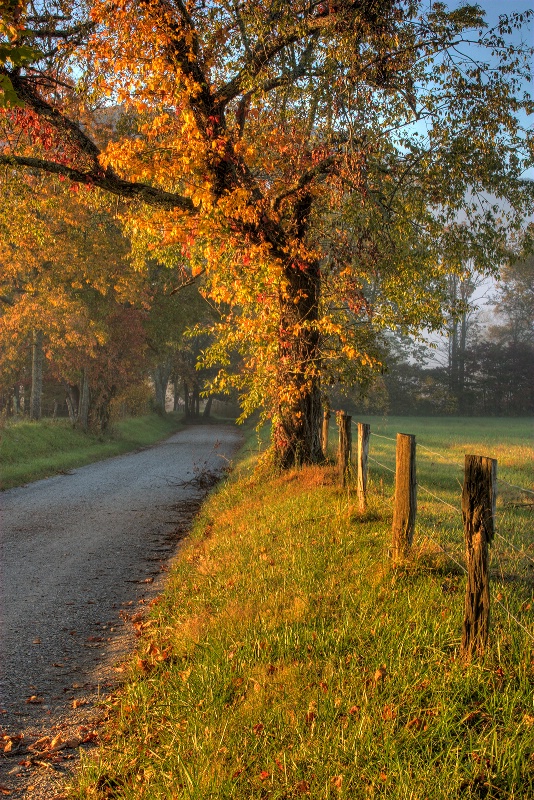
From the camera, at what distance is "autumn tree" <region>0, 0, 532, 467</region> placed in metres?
10.1

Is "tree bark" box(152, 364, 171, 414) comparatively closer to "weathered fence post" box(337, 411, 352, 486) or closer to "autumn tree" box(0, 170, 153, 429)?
"autumn tree" box(0, 170, 153, 429)

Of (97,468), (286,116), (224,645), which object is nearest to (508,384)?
(97,468)

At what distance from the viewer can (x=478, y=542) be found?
172 inches

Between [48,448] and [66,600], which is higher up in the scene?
[48,448]

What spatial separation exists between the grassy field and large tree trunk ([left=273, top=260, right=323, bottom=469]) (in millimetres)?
5505

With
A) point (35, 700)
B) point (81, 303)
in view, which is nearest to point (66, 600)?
point (35, 700)

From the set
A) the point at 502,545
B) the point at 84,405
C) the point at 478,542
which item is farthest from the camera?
the point at 84,405

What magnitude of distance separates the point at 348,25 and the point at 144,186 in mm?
4474

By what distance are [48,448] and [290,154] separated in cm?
1493

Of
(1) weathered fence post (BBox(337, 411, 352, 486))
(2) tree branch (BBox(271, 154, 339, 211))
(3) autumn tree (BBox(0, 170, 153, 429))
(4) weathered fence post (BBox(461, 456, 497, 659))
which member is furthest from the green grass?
(4) weathered fence post (BBox(461, 456, 497, 659))

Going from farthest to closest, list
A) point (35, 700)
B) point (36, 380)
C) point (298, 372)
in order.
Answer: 1. point (36, 380)
2. point (298, 372)
3. point (35, 700)

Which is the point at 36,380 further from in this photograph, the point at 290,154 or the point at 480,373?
the point at 480,373

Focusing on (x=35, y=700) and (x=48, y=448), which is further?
(x=48, y=448)

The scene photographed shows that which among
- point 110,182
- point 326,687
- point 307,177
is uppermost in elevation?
point 307,177
